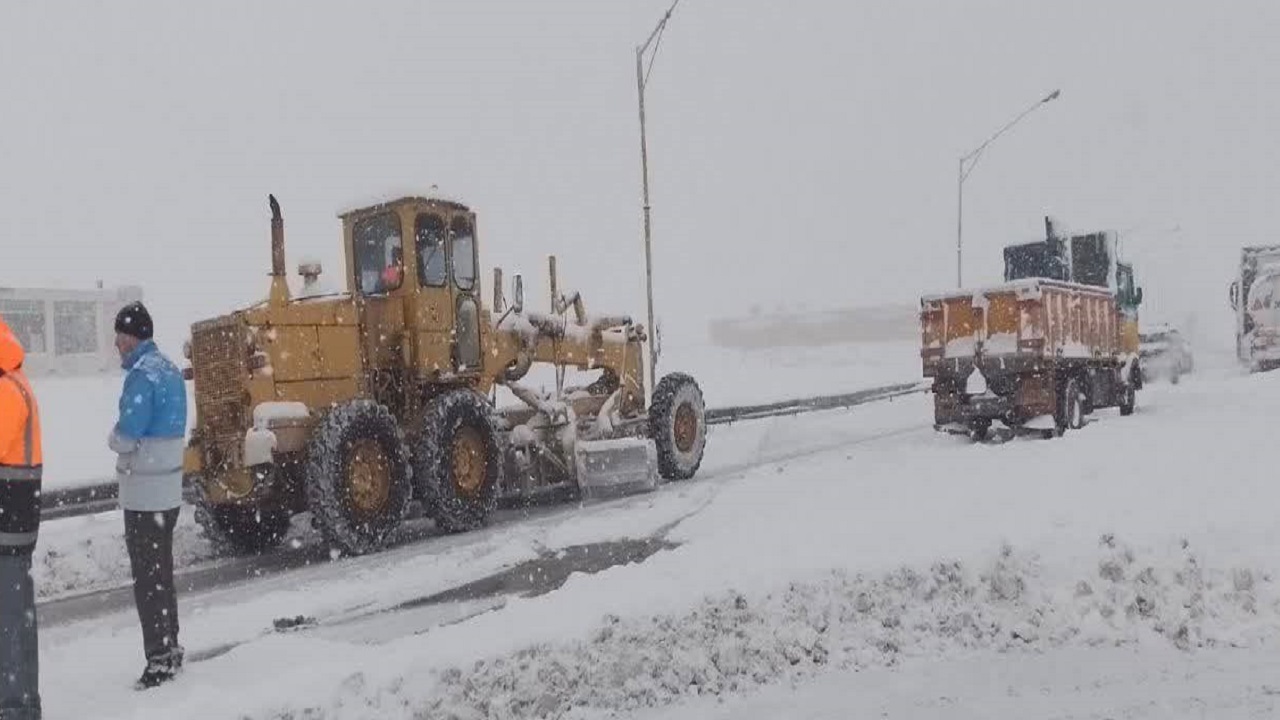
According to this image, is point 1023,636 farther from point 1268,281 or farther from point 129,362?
point 1268,281

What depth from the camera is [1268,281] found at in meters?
26.4

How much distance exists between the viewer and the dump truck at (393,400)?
9.65 meters

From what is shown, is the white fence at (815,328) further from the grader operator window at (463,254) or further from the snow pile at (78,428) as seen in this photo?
the grader operator window at (463,254)

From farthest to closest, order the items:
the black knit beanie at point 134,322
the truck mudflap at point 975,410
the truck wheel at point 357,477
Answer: the truck mudflap at point 975,410, the truck wheel at point 357,477, the black knit beanie at point 134,322

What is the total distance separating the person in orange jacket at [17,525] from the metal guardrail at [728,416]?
5.06m

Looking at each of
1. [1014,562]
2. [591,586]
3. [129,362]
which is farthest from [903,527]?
[129,362]

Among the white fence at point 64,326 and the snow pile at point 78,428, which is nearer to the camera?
the snow pile at point 78,428

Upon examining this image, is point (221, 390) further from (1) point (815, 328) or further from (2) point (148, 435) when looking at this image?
(1) point (815, 328)

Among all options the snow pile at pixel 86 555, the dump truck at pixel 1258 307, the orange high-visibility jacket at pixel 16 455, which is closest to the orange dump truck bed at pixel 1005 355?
the snow pile at pixel 86 555

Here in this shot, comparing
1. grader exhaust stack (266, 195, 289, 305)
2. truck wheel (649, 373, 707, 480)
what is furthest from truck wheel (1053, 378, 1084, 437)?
grader exhaust stack (266, 195, 289, 305)

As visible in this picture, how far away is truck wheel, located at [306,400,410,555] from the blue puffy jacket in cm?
349

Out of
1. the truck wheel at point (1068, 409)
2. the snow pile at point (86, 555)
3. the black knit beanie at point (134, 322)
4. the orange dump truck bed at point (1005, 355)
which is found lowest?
the snow pile at point (86, 555)

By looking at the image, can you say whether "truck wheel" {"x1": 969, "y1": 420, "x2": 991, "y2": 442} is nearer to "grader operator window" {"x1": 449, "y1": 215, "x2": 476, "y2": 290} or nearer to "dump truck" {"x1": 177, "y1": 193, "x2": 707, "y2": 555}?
"dump truck" {"x1": 177, "y1": 193, "x2": 707, "y2": 555}

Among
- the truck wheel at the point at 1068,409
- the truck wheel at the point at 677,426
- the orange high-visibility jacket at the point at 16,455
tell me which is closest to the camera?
the orange high-visibility jacket at the point at 16,455
